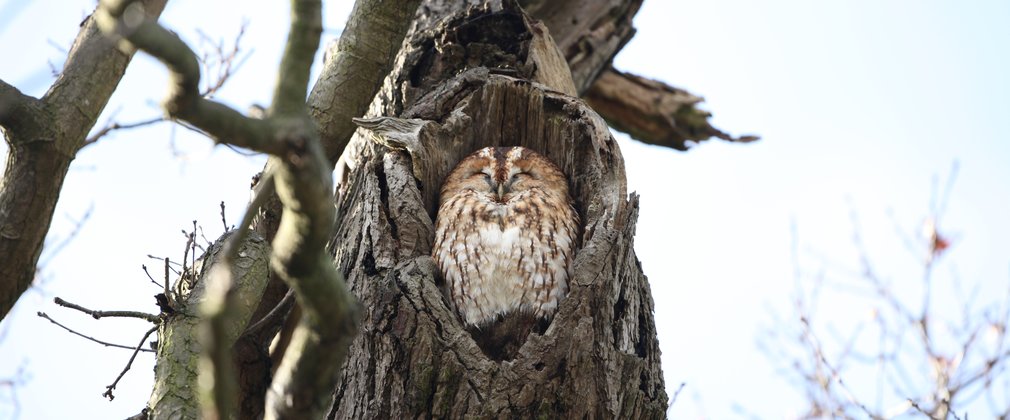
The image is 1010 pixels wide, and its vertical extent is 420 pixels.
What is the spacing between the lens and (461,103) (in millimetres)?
4188

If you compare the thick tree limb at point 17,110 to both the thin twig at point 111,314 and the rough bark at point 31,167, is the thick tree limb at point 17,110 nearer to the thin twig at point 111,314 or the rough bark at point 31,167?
the rough bark at point 31,167

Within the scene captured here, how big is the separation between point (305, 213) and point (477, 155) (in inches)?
103

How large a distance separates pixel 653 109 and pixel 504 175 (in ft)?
8.67

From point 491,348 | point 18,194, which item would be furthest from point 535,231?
point 18,194

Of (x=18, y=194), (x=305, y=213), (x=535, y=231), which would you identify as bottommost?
(x=305, y=213)

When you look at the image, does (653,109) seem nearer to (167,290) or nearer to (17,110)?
(167,290)

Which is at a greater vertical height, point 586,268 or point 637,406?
point 586,268

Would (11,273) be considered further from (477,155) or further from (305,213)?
(477,155)

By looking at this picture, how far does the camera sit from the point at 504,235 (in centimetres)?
398

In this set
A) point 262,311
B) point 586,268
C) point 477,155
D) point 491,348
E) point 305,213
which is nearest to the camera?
point 305,213

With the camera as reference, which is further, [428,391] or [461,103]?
[461,103]

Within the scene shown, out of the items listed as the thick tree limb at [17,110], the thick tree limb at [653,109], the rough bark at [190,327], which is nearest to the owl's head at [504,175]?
the rough bark at [190,327]

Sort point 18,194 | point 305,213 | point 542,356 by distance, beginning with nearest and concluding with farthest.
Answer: point 305,213 < point 18,194 < point 542,356

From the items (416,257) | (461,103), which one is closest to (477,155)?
(461,103)
